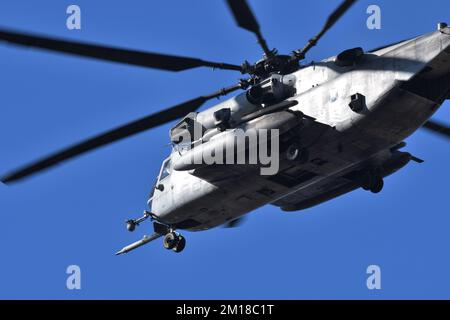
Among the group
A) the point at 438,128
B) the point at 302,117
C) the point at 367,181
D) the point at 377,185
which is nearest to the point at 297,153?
the point at 302,117

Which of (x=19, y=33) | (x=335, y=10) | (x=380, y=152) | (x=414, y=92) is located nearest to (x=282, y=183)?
(x=380, y=152)

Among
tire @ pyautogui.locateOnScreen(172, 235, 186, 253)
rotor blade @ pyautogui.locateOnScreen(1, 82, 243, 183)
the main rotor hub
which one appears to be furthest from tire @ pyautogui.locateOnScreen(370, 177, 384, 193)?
tire @ pyautogui.locateOnScreen(172, 235, 186, 253)

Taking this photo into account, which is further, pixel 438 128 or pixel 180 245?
pixel 180 245

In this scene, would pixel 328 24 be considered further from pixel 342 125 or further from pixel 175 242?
pixel 175 242

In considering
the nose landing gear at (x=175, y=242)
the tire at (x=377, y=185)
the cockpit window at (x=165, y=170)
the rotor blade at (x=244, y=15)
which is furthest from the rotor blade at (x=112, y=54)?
the nose landing gear at (x=175, y=242)

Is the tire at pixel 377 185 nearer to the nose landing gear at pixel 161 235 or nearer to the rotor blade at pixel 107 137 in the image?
the rotor blade at pixel 107 137

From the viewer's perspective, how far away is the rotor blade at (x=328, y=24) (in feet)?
59.4

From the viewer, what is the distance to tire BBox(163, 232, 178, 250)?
26.2 metres

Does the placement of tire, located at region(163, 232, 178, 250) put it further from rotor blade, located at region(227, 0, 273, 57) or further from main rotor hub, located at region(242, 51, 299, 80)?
rotor blade, located at region(227, 0, 273, 57)

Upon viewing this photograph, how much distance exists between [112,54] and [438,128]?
9393mm

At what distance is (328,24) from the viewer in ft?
63.5

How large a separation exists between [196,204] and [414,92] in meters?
7.36

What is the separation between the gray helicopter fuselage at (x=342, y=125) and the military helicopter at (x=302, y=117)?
0.08ft

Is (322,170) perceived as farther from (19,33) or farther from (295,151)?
(19,33)
